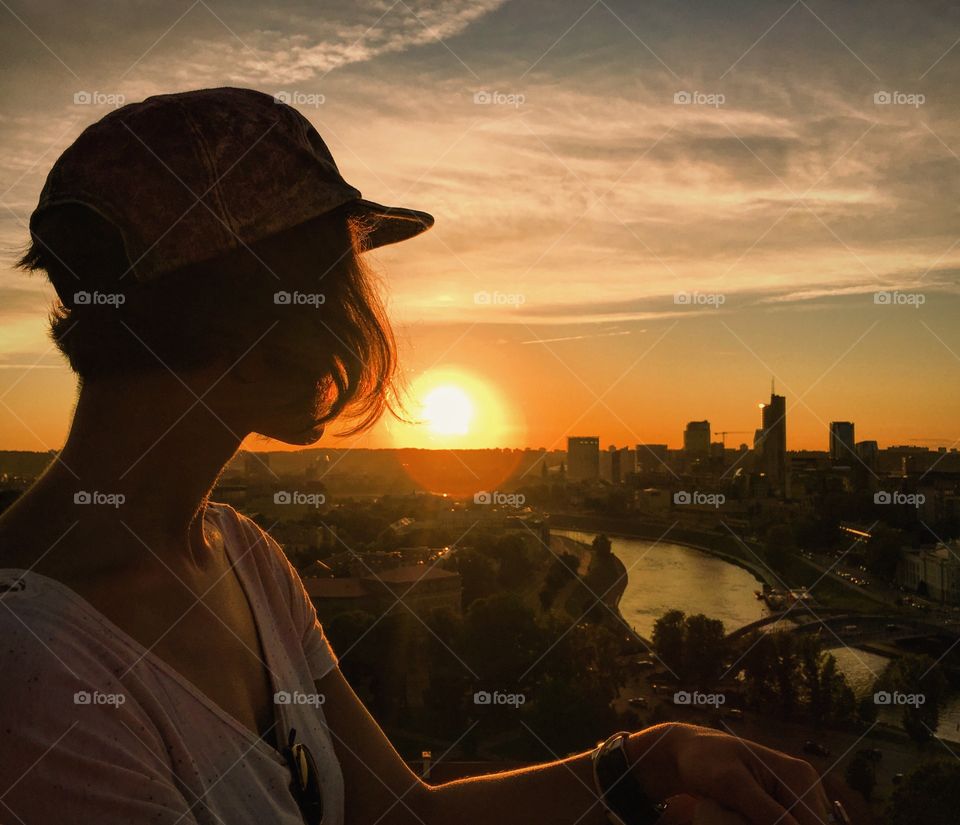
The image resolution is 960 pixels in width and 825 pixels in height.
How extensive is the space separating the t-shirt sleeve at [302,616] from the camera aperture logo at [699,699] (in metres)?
6.28

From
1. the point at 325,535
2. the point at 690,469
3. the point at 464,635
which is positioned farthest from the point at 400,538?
the point at 690,469

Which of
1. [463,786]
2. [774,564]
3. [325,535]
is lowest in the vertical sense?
[774,564]

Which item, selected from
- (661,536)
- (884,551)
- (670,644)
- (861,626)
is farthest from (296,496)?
(661,536)

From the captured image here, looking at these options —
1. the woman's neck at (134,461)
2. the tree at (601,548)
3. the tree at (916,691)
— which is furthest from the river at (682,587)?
the woman's neck at (134,461)

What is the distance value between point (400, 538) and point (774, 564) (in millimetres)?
6898

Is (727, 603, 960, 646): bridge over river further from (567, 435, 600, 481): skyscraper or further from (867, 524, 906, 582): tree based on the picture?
(567, 435, 600, 481): skyscraper

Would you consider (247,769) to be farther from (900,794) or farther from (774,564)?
(774,564)

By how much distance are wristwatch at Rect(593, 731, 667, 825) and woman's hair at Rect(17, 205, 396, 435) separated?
1.10ft

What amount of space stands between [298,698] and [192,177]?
382 millimetres

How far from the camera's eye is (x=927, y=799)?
427cm

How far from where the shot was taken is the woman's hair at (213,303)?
0.49 m

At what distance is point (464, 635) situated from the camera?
7.40 metres

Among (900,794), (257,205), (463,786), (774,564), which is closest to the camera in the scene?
(257,205)

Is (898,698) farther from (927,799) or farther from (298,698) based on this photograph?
(298,698)
